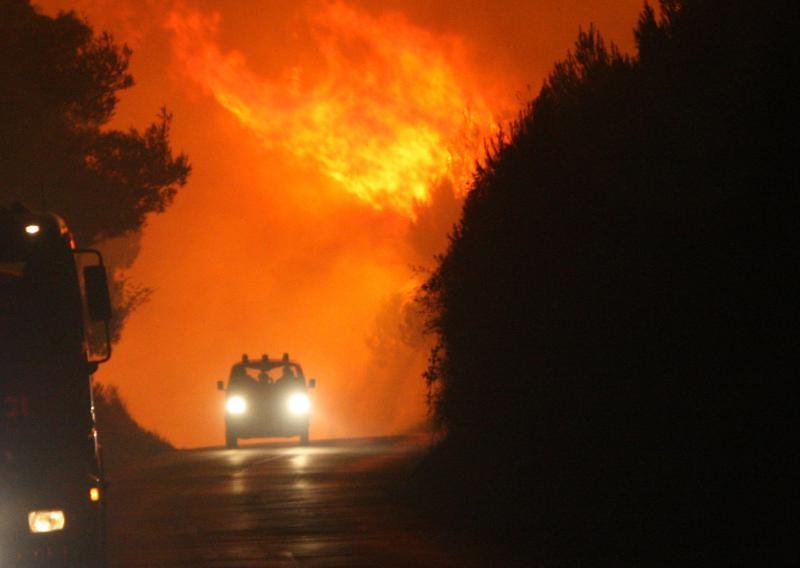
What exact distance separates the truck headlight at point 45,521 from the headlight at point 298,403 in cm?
2834

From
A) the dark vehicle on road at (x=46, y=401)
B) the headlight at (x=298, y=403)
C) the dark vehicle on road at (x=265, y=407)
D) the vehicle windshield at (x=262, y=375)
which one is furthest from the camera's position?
the vehicle windshield at (x=262, y=375)

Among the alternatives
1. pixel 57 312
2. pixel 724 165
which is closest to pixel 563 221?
pixel 724 165

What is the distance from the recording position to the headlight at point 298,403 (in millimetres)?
40281

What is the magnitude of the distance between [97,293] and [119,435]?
93.8 feet

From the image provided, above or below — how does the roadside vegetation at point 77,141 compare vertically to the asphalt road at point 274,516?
above

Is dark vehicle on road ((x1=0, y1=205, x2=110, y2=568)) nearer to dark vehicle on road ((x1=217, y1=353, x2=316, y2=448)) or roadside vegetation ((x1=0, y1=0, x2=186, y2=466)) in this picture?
roadside vegetation ((x1=0, y1=0, x2=186, y2=466))

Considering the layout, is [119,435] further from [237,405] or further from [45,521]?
[45,521]

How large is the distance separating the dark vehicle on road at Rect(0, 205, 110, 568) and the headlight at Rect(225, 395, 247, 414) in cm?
2735

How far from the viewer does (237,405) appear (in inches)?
1583

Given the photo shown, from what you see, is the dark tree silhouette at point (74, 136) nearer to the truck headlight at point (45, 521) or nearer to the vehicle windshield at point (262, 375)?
the vehicle windshield at point (262, 375)

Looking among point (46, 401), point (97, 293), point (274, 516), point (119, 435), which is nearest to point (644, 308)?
point (274, 516)

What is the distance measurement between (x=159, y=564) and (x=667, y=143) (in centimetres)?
609

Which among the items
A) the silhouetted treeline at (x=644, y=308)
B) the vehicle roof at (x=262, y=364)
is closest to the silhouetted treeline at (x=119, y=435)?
the vehicle roof at (x=262, y=364)

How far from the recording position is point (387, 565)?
626 inches
